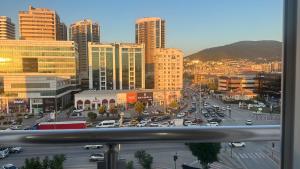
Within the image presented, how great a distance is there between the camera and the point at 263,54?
2223 mm

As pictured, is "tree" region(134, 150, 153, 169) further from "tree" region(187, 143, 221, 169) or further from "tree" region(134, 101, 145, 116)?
"tree" region(134, 101, 145, 116)

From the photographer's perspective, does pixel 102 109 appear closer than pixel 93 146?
No

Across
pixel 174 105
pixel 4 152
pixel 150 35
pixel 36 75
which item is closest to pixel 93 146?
pixel 4 152

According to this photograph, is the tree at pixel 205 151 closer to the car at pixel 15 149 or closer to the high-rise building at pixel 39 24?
the car at pixel 15 149

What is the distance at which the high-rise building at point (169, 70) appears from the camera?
2.48m

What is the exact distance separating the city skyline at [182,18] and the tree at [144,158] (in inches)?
57.8

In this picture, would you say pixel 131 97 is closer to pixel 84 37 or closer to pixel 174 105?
pixel 174 105

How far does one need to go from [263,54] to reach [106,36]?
1.51 m

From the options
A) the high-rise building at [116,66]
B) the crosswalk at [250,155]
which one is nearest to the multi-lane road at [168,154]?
the crosswalk at [250,155]

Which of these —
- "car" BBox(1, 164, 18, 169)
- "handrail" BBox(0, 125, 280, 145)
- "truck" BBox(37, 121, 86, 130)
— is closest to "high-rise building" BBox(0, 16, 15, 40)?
"truck" BBox(37, 121, 86, 130)

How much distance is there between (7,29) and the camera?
104 inches

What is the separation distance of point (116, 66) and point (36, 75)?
2.30ft

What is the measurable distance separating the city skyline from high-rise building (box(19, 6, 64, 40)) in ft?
0.19

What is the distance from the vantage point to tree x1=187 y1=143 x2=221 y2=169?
1.11m
